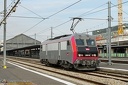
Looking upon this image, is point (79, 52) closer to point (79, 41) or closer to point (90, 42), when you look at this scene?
point (79, 41)

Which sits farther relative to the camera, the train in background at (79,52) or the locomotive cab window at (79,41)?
the locomotive cab window at (79,41)

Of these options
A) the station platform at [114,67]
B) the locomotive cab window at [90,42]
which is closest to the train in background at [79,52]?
the locomotive cab window at [90,42]

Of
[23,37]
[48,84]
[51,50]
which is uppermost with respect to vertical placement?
[23,37]

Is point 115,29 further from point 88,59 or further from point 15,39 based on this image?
point 88,59

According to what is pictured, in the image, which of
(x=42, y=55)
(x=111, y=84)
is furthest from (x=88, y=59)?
(x=42, y=55)

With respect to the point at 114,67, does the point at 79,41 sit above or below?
above

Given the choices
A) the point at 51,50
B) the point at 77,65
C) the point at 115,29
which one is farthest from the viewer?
the point at 115,29

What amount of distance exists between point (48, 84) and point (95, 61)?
1032 centimetres

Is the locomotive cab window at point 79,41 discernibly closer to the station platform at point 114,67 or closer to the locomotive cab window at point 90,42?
the locomotive cab window at point 90,42

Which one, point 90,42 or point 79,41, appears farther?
point 90,42

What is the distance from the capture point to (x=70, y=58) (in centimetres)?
2486

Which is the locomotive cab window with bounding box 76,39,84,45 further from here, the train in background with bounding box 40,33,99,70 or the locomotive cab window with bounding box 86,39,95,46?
the locomotive cab window with bounding box 86,39,95,46

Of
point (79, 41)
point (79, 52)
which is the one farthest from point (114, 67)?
point (79, 52)

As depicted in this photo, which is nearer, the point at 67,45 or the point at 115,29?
the point at 67,45
